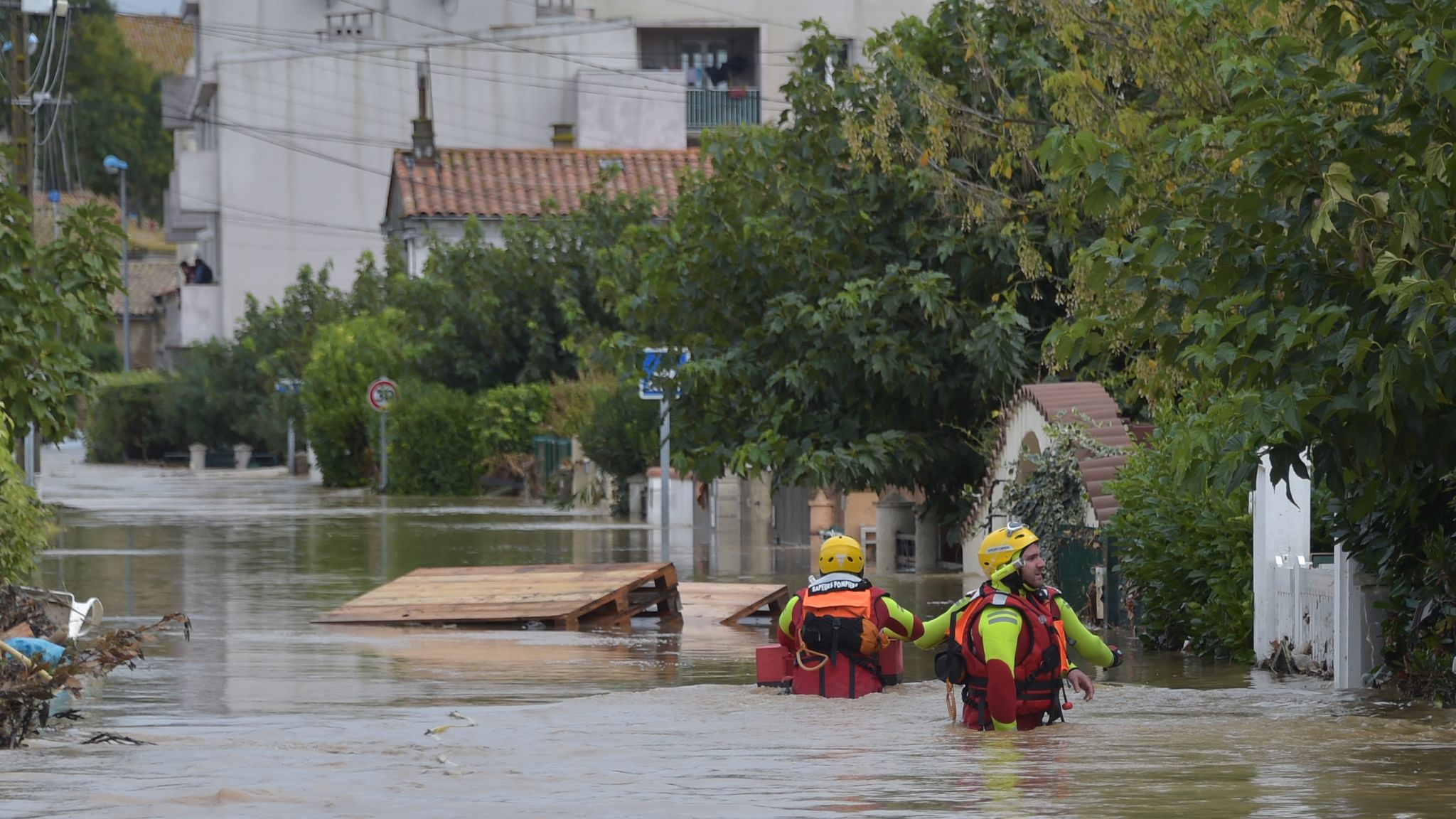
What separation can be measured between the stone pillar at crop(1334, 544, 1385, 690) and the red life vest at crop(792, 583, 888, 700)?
2801 millimetres

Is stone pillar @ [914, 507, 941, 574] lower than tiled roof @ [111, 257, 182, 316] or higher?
lower

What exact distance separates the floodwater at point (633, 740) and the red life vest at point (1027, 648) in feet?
0.69

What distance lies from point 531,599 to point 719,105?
4490cm

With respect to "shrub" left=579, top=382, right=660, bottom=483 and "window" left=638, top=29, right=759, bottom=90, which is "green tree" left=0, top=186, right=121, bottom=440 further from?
"window" left=638, top=29, right=759, bottom=90

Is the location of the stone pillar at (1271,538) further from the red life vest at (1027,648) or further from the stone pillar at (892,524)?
the stone pillar at (892,524)

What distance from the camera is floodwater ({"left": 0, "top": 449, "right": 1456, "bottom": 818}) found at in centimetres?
1004

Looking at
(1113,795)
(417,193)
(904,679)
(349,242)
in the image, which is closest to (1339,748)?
(1113,795)

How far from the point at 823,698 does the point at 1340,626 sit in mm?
3180

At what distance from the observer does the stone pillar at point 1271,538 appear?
51.7 ft

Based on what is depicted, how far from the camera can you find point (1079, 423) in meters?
21.3

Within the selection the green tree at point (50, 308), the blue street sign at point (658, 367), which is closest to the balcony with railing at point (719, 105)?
the blue street sign at point (658, 367)

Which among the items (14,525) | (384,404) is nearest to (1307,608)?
(14,525)

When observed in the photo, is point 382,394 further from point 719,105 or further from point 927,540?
point 927,540

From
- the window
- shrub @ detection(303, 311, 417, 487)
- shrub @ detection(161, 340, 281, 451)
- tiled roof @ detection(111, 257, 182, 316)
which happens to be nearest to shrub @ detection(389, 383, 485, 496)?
shrub @ detection(303, 311, 417, 487)
